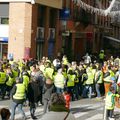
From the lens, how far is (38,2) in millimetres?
37844

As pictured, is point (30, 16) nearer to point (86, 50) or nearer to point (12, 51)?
point (12, 51)

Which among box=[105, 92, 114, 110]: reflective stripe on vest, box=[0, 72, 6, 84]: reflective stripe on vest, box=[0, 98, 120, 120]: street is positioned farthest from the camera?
box=[0, 72, 6, 84]: reflective stripe on vest

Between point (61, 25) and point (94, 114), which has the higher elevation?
point (61, 25)

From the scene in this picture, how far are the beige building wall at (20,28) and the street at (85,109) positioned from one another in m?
13.6

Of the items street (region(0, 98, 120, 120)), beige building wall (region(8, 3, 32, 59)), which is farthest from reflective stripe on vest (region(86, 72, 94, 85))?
beige building wall (region(8, 3, 32, 59))

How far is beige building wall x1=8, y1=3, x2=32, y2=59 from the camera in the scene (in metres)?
37.1

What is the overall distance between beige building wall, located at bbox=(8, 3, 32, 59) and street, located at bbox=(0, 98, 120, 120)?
13610 millimetres

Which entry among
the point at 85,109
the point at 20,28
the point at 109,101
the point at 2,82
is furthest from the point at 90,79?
the point at 20,28

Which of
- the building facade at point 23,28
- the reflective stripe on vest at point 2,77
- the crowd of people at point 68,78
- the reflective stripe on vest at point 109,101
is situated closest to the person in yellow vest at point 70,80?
the crowd of people at point 68,78

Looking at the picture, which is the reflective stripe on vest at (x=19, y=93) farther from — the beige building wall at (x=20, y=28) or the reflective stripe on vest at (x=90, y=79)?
the beige building wall at (x=20, y=28)

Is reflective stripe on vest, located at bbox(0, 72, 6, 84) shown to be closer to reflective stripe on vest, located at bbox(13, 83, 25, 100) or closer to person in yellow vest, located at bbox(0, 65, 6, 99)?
person in yellow vest, located at bbox(0, 65, 6, 99)

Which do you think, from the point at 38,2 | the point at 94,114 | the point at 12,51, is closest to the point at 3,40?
the point at 12,51

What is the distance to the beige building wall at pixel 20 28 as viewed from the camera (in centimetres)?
3706

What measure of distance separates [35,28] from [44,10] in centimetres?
299
